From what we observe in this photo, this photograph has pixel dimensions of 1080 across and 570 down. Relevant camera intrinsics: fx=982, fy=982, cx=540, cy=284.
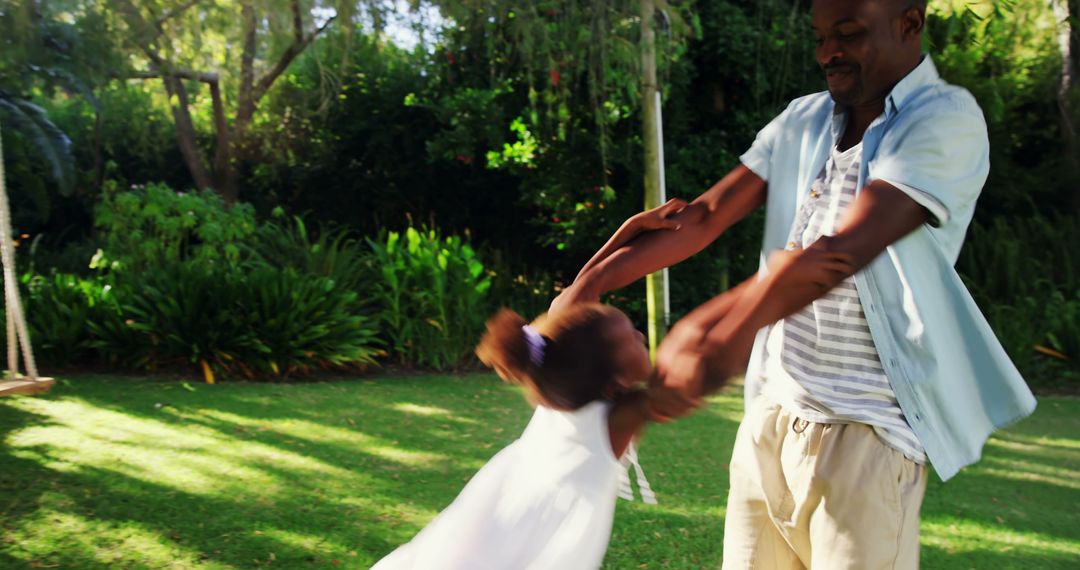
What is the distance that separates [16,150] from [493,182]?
5.09 meters

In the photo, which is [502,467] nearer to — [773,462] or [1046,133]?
[773,462]

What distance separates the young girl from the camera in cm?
188

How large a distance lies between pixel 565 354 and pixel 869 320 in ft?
2.08

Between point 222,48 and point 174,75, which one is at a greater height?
point 222,48

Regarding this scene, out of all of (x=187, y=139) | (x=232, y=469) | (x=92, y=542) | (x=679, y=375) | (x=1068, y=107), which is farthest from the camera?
(x=187, y=139)

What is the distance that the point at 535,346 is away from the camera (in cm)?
191

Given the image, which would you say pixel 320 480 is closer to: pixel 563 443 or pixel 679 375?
pixel 563 443

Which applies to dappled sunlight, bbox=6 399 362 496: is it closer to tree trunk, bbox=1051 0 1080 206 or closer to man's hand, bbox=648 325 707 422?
man's hand, bbox=648 325 707 422

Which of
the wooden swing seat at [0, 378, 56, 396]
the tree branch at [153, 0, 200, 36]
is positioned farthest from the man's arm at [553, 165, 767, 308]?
the tree branch at [153, 0, 200, 36]

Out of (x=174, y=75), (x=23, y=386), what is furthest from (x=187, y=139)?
(x=23, y=386)

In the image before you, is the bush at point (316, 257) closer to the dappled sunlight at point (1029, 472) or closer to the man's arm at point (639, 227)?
the dappled sunlight at point (1029, 472)

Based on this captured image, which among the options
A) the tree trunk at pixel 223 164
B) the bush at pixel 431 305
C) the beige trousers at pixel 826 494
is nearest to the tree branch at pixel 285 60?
the tree trunk at pixel 223 164

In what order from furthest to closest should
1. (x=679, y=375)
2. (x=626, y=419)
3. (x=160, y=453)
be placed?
(x=160, y=453) → (x=626, y=419) → (x=679, y=375)

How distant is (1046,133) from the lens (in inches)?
436
